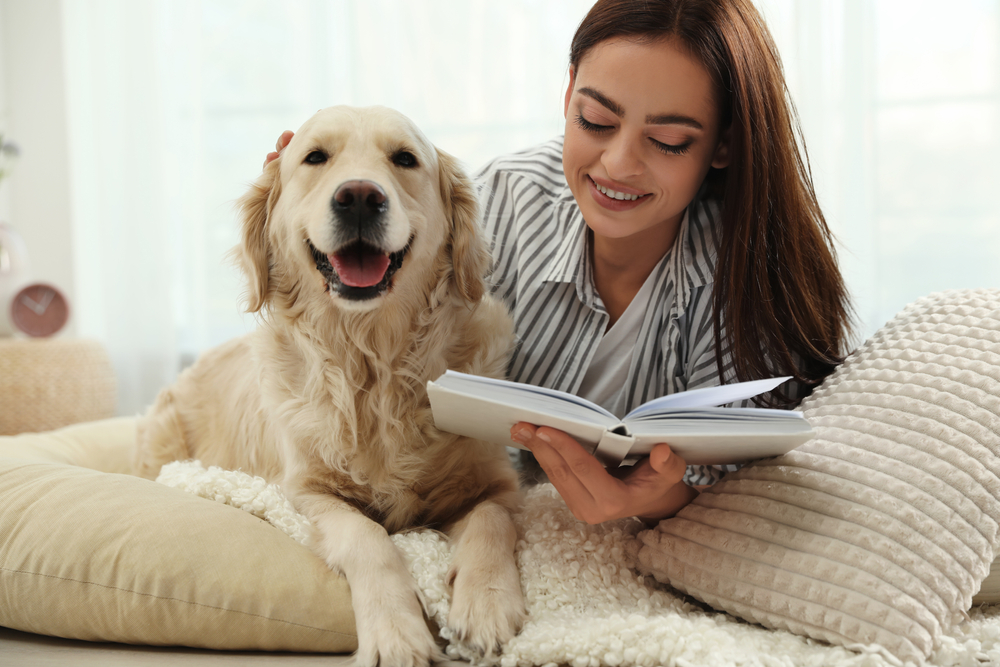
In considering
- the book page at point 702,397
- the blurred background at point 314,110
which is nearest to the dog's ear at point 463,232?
the book page at point 702,397

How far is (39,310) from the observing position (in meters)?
3.04

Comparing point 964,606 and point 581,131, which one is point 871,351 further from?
point 581,131

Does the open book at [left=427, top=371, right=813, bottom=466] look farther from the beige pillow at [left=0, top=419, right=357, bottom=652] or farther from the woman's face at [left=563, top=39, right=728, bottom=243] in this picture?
the woman's face at [left=563, top=39, right=728, bottom=243]

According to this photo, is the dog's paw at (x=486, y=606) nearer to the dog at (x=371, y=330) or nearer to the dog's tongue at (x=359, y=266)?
the dog at (x=371, y=330)

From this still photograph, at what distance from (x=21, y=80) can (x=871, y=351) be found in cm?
422

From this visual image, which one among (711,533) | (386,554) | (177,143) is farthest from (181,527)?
(177,143)

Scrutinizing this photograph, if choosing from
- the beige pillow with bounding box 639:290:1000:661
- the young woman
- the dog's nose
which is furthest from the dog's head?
the beige pillow with bounding box 639:290:1000:661

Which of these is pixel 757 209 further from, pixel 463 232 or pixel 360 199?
pixel 360 199

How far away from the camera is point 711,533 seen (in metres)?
1.10

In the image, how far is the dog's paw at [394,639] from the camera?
37.6 inches

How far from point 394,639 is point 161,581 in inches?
14.4

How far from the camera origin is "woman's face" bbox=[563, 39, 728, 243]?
1.34m

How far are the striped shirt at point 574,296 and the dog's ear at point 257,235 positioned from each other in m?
0.51

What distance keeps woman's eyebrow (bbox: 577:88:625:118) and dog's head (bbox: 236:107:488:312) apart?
32cm
